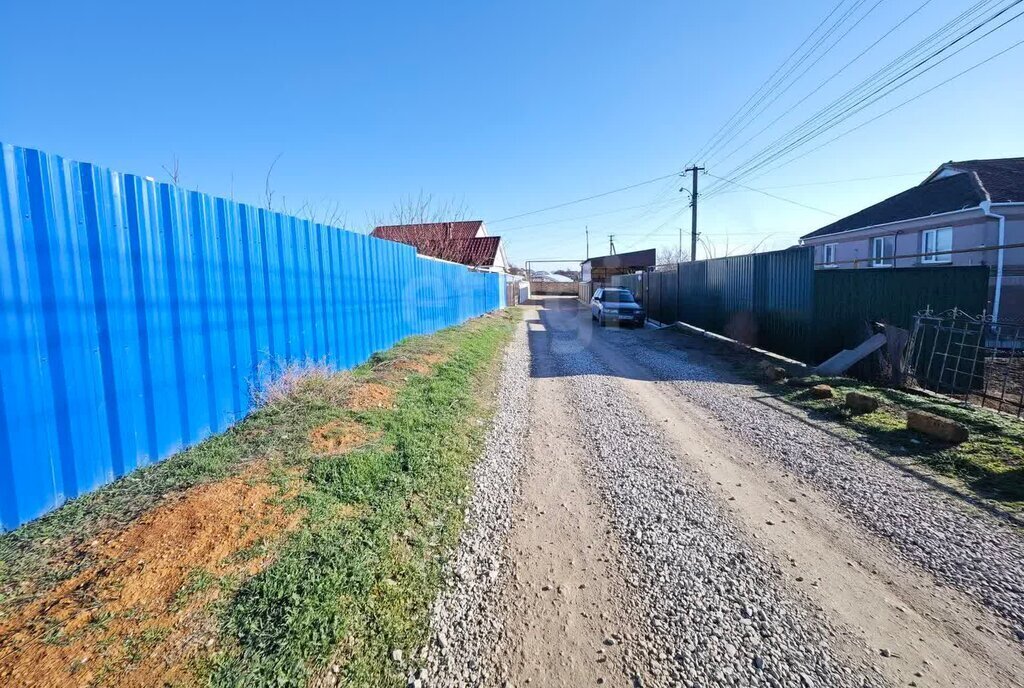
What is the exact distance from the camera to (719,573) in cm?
290

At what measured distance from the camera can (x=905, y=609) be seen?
2580 millimetres

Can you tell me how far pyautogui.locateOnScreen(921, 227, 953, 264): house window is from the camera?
53.0 ft

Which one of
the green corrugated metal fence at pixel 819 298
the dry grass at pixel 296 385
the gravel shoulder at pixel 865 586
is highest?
the green corrugated metal fence at pixel 819 298

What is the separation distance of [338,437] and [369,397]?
123 cm

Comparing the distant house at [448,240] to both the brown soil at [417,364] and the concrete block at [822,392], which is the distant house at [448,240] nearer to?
the brown soil at [417,364]

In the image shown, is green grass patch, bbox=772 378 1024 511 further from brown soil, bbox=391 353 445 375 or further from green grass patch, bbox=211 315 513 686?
brown soil, bbox=391 353 445 375

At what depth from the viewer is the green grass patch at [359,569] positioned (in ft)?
6.93

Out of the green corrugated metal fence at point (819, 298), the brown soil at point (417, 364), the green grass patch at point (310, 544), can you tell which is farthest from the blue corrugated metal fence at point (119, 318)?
the green corrugated metal fence at point (819, 298)

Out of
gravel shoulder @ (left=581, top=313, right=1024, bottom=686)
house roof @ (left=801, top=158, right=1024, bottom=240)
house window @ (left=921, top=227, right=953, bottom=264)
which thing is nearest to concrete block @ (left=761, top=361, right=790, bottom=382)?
gravel shoulder @ (left=581, top=313, right=1024, bottom=686)

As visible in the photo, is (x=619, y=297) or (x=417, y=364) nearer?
(x=417, y=364)

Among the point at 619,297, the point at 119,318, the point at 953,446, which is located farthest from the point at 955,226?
the point at 119,318

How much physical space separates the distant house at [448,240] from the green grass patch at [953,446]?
13326 mm

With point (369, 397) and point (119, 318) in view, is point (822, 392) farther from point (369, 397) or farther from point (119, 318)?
point (119, 318)

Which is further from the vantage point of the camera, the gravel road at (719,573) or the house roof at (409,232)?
the house roof at (409,232)
